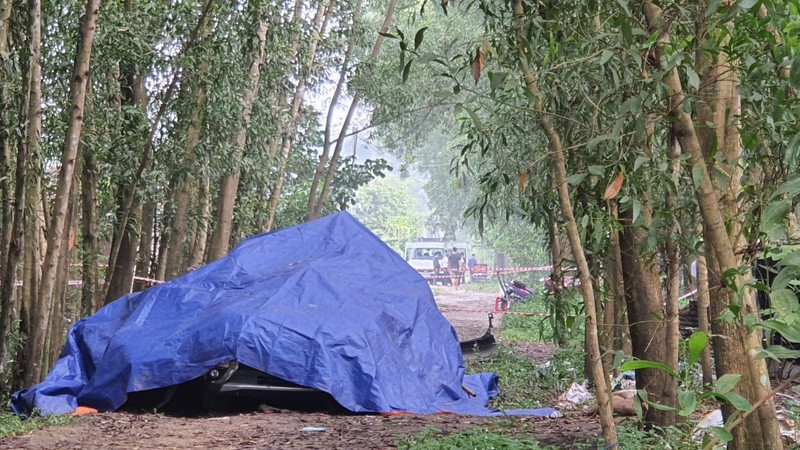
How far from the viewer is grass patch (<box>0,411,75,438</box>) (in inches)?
294

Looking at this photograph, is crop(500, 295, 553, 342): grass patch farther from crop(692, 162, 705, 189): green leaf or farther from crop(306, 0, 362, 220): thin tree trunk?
crop(692, 162, 705, 189): green leaf

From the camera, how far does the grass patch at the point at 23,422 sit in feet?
24.5

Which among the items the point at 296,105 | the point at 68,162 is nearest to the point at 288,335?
the point at 68,162

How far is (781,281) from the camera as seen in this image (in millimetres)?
1756

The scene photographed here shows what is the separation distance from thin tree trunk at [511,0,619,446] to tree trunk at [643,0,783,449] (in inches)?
26.3

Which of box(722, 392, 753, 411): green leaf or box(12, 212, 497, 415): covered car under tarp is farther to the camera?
box(12, 212, 497, 415): covered car under tarp

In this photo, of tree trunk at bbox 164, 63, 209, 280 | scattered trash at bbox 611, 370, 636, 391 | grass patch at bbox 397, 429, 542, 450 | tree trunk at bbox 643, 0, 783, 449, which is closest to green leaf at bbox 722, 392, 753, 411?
tree trunk at bbox 643, 0, 783, 449

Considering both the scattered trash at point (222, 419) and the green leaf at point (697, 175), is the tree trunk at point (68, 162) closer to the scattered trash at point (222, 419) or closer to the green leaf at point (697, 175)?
the scattered trash at point (222, 419)

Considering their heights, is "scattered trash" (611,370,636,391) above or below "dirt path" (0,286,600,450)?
above

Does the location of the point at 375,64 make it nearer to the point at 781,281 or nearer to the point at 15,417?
the point at 15,417

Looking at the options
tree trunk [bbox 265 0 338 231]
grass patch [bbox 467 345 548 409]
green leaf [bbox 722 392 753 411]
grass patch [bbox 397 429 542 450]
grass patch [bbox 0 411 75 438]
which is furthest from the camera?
tree trunk [bbox 265 0 338 231]

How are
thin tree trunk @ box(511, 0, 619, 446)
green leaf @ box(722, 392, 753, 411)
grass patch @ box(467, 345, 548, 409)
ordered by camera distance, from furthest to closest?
grass patch @ box(467, 345, 548, 409)
thin tree trunk @ box(511, 0, 619, 446)
green leaf @ box(722, 392, 753, 411)

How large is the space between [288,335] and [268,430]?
1.31m

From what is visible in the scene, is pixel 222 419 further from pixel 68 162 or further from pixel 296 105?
pixel 296 105
